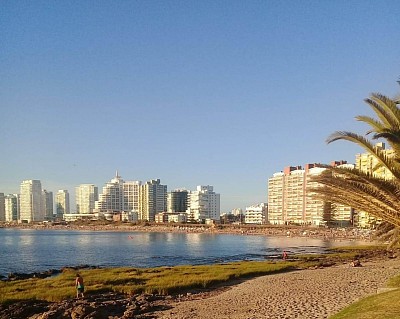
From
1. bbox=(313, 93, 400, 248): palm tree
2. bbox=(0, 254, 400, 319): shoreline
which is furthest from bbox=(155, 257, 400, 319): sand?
bbox=(313, 93, 400, 248): palm tree

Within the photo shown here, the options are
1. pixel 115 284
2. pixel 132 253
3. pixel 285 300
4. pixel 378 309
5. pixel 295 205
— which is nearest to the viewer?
pixel 378 309

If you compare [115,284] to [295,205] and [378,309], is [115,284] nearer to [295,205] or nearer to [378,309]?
[378,309]

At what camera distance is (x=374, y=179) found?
11852 mm

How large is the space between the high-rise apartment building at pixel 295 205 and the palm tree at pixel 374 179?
14427cm

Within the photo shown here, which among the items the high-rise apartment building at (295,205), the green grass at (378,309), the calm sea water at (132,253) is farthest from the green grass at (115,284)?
the high-rise apartment building at (295,205)

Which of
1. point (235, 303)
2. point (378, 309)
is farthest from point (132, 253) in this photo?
point (378, 309)

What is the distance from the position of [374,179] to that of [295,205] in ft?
562

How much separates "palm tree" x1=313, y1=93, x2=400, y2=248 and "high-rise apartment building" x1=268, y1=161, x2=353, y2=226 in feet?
473

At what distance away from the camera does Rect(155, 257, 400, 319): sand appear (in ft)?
61.1

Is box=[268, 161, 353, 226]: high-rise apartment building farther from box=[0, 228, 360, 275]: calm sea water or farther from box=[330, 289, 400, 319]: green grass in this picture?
box=[330, 289, 400, 319]: green grass

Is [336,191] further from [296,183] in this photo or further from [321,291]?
[296,183]

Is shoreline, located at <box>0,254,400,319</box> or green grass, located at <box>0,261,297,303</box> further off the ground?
shoreline, located at <box>0,254,400,319</box>

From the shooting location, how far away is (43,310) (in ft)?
74.6

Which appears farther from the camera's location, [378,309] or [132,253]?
[132,253]
